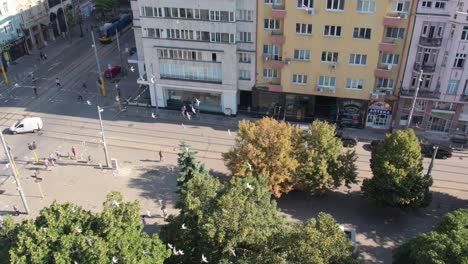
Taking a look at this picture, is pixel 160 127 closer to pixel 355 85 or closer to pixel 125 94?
pixel 125 94

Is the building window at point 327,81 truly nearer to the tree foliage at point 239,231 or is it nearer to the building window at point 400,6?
the building window at point 400,6

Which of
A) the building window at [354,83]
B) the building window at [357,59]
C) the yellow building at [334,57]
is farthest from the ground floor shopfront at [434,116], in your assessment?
the building window at [357,59]

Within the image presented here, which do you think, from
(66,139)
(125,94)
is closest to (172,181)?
(66,139)

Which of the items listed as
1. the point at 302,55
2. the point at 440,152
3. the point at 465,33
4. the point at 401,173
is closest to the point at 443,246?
the point at 401,173

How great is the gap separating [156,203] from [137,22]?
28620 mm

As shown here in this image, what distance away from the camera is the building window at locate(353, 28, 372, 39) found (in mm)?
57153

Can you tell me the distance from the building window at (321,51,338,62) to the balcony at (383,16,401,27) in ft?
23.8

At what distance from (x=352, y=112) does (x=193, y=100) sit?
2347cm

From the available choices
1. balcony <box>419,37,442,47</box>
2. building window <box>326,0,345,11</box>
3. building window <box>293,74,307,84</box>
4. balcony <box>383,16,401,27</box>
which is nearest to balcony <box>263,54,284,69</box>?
building window <box>293,74,307,84</box>

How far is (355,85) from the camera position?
2411 inches

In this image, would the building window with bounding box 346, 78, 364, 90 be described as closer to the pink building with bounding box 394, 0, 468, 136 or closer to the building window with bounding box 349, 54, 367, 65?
the building window with bounding box 349, 54, 367, 65

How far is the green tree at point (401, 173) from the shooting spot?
146 feet

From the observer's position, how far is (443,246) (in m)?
31.8

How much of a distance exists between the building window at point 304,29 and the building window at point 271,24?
276cm
